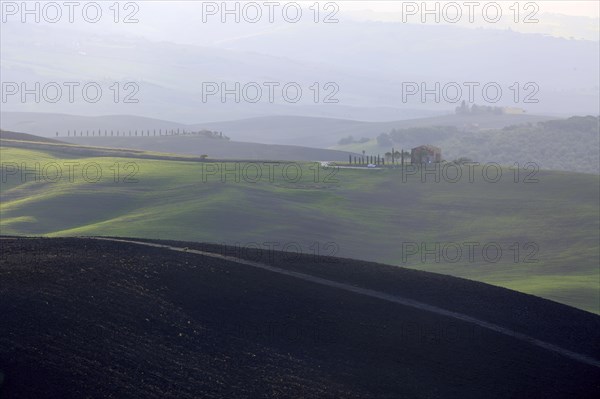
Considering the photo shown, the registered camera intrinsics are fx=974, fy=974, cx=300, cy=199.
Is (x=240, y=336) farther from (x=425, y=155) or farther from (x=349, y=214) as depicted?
(x=425, y=155)

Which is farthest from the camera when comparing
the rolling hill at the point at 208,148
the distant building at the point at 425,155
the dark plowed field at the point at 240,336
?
the rolling hill at the point at 208,148

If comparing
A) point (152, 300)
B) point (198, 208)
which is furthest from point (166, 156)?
point (152, 300)

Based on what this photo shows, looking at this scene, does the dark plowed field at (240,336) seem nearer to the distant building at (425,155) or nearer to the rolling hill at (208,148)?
the distant building at (425,155)

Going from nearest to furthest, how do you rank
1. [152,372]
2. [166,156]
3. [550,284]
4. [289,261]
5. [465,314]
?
[152,372], [465,314], [289,261], [550,284], [166,156]

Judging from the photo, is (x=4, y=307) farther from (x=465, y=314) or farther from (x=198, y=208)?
(x=198, y=208)

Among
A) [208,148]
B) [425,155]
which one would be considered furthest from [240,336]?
[208,148]

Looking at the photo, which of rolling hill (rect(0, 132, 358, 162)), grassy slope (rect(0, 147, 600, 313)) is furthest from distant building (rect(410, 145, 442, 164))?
rolling hill (rect(0, 132, 358, 162))

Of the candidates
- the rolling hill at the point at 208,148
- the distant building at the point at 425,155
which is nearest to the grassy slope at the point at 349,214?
the distant building at the point at 425,155
